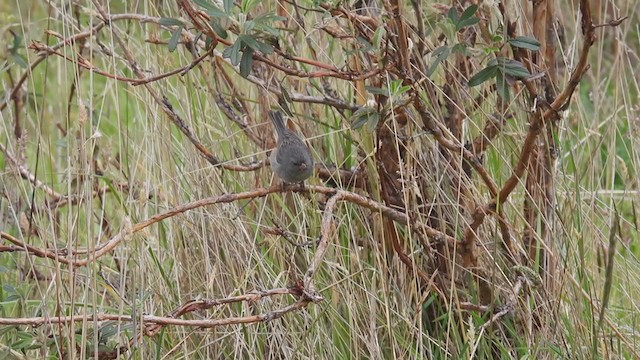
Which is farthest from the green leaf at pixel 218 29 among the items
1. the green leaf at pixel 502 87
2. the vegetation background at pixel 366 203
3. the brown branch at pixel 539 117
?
the brown branch at pixel 539 117

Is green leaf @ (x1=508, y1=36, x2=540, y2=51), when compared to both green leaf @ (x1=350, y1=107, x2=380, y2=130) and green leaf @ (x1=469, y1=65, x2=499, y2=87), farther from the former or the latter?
green leaf @ (x1=350, y1=107, x2=380, y2=130)

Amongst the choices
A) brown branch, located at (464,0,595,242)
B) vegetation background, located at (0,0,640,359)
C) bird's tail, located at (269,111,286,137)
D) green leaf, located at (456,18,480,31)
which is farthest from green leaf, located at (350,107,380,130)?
bird's tail, located at (269,111,286,137)

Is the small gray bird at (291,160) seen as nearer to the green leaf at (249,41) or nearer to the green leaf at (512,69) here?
the green leaf at (249,41)

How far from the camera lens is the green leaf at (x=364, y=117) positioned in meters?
2.08

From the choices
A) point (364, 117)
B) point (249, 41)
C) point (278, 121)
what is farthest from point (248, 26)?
point (278, 121)

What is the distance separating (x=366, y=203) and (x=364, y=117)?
0.67ft

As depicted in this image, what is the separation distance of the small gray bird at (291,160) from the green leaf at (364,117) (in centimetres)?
25

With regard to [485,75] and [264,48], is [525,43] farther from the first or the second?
[264,48]

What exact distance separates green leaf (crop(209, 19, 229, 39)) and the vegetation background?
0.01 meters

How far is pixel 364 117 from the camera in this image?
2.14 meters

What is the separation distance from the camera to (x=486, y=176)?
225 centimetres

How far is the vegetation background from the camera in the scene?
215 cm

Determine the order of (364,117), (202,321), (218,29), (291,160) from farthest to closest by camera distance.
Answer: (291,160) → (364,117) → (218,29) → (202,321)

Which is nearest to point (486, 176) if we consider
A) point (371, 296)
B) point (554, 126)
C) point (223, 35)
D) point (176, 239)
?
point (554, 126)
